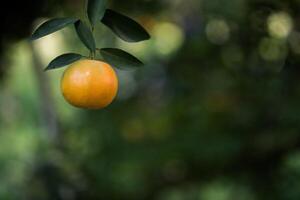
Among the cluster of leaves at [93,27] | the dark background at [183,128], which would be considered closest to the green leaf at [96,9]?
the cluster of leaves at [93,27]

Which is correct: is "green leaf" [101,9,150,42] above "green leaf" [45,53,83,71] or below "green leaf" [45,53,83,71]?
above

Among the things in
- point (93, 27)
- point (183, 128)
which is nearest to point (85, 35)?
point (93, 27)

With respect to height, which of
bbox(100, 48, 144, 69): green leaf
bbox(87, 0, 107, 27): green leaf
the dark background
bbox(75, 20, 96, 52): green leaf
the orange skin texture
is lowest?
the dark background

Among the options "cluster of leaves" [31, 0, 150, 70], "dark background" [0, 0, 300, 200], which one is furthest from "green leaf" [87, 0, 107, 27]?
"dark background" [0, 0, 300, 200]

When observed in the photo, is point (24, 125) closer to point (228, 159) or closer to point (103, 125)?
point (103, 125)

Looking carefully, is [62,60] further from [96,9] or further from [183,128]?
[183,128]

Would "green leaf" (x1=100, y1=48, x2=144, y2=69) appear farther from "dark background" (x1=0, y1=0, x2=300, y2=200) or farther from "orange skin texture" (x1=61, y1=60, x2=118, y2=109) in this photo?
"dark background" (x1=0, y1=0, x2=300, y2=200)
